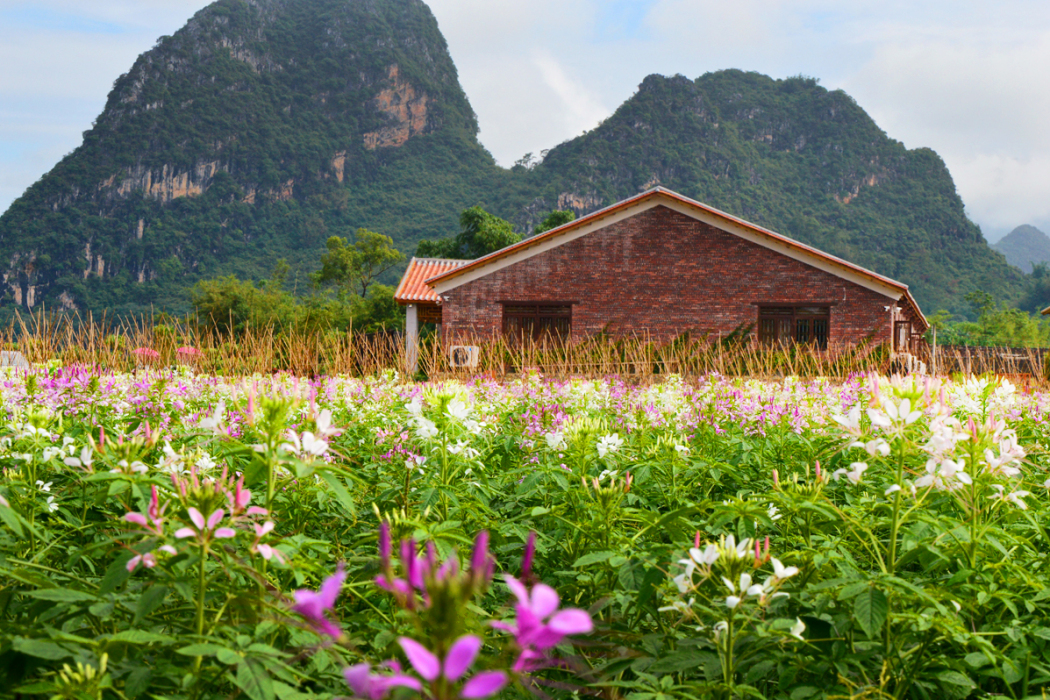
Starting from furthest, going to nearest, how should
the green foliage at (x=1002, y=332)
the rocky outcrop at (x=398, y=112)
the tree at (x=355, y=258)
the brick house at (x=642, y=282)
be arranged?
the rocky outcrop at (x=398, y=112), the tree at (x=355, y=258), the green foliage at (x=1002, y=332), the brick house at (x=642, y=282)

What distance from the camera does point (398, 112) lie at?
288ft

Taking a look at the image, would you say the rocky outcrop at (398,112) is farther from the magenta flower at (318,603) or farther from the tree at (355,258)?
the magenta flower at (318,603)

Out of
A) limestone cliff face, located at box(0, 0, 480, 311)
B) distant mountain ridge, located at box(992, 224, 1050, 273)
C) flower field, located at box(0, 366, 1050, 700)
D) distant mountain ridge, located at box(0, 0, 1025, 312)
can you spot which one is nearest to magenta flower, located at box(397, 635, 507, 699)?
flower field, located at box(0, 366, 1050, 700)

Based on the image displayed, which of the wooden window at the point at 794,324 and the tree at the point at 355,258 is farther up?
the tree at the point at 355,258

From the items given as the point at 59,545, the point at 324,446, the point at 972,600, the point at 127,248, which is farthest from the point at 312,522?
the point at 127,248

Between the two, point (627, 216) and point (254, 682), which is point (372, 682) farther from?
point (627, 216)

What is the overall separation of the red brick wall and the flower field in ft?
44.2

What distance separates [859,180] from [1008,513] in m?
77.1

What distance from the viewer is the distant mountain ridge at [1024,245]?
145 metres

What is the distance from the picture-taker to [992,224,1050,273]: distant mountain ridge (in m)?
145

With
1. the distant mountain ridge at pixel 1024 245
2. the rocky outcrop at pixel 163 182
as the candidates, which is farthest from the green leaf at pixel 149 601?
the distant mountain ridge at pixel 1024 245

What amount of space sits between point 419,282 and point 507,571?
17.0 meters

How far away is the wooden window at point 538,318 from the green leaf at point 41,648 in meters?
15.1

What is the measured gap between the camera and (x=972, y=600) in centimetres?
155
